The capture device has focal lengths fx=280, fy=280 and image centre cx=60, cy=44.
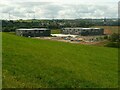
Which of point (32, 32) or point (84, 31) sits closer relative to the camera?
point (32, 32)

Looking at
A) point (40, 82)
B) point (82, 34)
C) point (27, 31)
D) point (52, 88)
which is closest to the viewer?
point (52, 88)

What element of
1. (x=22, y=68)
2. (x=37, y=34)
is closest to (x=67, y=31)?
(x=37, y=34)

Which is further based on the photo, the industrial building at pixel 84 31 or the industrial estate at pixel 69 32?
the industrial building at pixel 84 31

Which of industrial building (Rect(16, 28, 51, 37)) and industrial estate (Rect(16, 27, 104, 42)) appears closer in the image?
industrial building (Rect(16, 28, 51, 37))

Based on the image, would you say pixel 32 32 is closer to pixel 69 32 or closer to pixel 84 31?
pixel 84 31

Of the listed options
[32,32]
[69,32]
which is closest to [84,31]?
[69,32]

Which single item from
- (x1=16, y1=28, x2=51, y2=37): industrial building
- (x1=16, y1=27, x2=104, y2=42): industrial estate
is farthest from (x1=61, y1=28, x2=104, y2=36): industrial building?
(x1=16, y1=28, x2=51, y2=37): industrial building

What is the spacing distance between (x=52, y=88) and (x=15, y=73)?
9.73 feet

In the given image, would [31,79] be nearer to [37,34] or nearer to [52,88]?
[52,88]

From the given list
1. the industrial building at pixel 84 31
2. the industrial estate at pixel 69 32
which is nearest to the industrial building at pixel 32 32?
the industrial estate at pixel 69 32

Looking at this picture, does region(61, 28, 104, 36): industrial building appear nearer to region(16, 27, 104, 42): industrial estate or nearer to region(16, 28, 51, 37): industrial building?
region(16, 27, 104, 42): industrial estate

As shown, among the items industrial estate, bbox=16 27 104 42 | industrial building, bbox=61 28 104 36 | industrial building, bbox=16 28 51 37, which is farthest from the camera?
industrial building, bbox=61 28 104 36

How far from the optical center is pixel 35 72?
1600 cm

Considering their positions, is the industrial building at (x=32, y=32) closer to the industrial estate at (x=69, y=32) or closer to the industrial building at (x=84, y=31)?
the industrial estate at (x=69, y=32)
